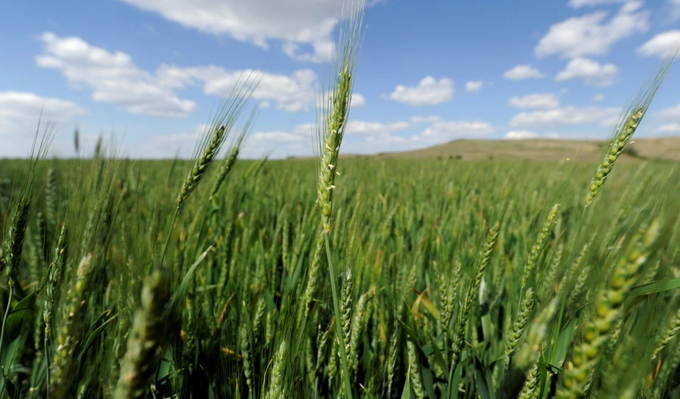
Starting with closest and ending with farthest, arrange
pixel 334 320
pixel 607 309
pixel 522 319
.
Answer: pixel 607 309
pixel 522 319
pixel 334 320


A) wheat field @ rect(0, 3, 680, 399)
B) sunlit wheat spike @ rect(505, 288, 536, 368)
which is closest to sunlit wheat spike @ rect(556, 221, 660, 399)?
wheat field @ rect(0, 3, 680, 399)

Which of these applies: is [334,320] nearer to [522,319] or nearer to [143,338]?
[522,319]

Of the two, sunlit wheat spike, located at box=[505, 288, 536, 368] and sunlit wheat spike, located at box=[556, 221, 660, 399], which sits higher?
sunlit wheat spike, located at box=[556, 221, 660, 399]

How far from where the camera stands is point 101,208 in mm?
914

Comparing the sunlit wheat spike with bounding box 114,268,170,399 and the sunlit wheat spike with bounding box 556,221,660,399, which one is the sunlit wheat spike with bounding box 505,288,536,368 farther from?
the sunlit wheat spike with bounding box 114,268,170,399

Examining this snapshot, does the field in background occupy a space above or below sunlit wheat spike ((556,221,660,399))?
below

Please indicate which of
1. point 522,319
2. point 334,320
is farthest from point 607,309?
point 334,320

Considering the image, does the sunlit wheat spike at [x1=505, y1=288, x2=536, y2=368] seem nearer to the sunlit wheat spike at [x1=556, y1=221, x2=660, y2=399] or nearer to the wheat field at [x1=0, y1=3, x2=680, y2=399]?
the wheat field at [x1=0, y1=3, x2=680, y2=399]

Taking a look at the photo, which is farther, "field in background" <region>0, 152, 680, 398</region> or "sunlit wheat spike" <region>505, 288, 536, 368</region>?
"sunlit wheat spike" <region>505, 288, 536, 368</region>

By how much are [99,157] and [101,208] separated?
1.51ft

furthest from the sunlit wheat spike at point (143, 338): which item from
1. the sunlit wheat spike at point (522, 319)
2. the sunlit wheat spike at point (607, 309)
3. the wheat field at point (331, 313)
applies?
the sunlit wheat spike at point (522, 319)

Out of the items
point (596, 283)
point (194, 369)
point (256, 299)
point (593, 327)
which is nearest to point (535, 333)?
point (593, 327)

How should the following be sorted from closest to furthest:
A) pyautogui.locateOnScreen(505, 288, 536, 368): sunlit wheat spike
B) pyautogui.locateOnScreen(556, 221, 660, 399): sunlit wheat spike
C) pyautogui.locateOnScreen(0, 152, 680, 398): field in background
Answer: pyautogui.locateOnScreen(556, 221, 660, 399): sunlit wheat spike, pyautogui.locateOnScreen(0, 152, 680, 398): field in background, pyautogui.locateOnScreen(505, 288, 536, 368): sunlit wheat spike

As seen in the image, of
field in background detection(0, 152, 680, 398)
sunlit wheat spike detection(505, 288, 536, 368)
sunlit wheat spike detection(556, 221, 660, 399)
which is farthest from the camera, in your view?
sunlit wheat spike detection(505, 288, 536, 368)
